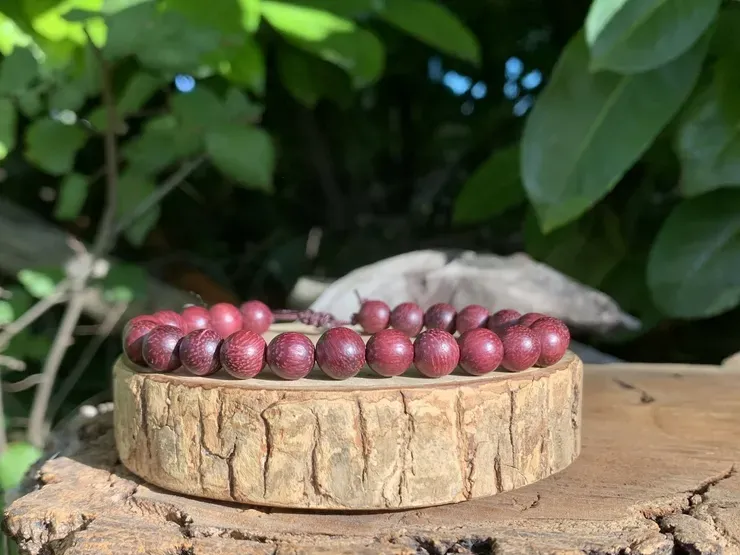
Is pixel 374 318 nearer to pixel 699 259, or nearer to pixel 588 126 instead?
pixel 588 126

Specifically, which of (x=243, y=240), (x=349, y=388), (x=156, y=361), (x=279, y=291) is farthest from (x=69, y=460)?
(x=243, y=240)

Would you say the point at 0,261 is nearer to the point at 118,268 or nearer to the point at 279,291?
the point at 118,268

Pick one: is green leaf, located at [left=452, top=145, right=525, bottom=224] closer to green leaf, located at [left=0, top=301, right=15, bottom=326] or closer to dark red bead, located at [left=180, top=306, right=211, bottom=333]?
dark red bead, located at [left=180, top=306, right=211, bottom=333]

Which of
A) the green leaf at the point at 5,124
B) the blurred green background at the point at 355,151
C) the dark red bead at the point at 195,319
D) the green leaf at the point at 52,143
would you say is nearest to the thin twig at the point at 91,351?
the blurred green background at the point at 355,151

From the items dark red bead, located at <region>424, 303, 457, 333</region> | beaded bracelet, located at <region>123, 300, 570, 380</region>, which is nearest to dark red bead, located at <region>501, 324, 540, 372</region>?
beaded bracelet, located at <region>123, 300, 570, 380</region>

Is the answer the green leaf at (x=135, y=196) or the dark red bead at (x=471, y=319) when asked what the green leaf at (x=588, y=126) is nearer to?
the dark red bead at (x=471, y=319)

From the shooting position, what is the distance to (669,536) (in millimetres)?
637

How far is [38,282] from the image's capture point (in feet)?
4.30

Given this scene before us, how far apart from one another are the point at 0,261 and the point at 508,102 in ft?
4.87

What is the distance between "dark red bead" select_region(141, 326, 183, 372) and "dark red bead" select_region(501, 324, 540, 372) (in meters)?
0.38

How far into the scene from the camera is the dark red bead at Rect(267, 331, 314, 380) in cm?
74

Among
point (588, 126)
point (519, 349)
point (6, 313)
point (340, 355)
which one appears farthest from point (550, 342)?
point (6, 313)

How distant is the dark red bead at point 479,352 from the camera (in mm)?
756

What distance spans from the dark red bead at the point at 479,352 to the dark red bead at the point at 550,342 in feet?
0.22
